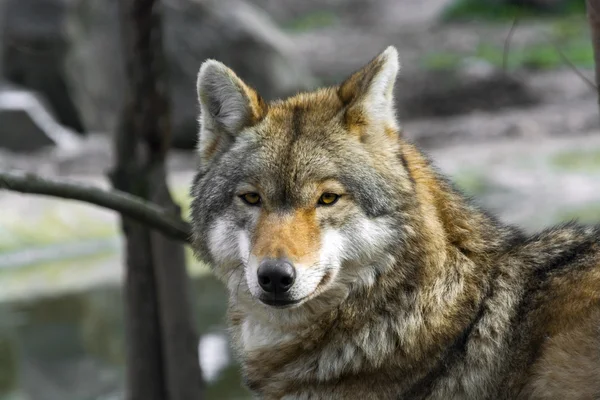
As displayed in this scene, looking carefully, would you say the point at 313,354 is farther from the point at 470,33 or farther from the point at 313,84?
the point at 470,33

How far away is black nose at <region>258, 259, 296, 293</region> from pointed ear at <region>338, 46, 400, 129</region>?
2.62 feet

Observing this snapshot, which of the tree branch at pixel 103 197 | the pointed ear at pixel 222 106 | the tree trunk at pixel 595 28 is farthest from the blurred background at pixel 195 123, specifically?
the tree trunk at pixel 595 28

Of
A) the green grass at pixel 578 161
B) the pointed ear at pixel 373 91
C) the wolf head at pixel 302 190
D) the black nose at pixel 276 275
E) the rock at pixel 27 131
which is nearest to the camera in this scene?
the black nose at pixel 276 275

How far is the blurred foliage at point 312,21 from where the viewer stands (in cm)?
2545

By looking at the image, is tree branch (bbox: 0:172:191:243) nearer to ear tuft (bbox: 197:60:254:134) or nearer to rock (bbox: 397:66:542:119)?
ear tuft (bbox: 197:60:254:134)

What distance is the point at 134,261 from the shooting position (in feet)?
20.1

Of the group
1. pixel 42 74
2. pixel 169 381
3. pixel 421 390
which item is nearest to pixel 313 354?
pixel 421 390

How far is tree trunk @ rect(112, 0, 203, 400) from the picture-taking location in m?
5.76

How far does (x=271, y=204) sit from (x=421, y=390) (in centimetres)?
100

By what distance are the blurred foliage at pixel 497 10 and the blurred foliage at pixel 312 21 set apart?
11.8ft

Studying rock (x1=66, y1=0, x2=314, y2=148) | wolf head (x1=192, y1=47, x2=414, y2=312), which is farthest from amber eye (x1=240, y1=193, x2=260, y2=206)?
rock (x1=66, y1=0, x2=314, y2=148)

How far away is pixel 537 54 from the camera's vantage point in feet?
60.3

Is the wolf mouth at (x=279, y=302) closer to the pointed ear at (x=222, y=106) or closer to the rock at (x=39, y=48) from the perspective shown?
the pointed ear at (x=222, y=106)

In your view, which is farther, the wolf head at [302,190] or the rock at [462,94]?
the rock at [462,94]
